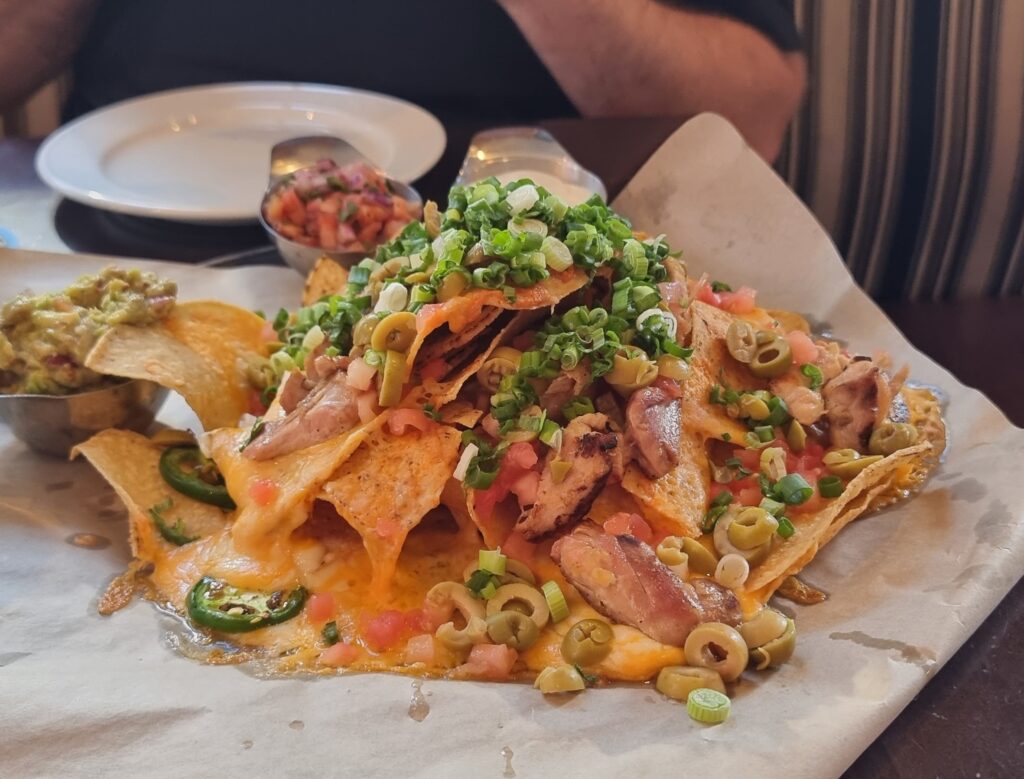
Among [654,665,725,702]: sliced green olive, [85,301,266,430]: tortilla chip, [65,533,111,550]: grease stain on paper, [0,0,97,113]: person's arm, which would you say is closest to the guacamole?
[85,301,266,430]: tortilla chip

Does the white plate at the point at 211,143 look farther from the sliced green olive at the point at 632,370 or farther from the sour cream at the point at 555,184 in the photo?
the sliced green olive at the point at 632,370

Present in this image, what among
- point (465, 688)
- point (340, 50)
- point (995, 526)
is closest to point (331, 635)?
point (465, 688)

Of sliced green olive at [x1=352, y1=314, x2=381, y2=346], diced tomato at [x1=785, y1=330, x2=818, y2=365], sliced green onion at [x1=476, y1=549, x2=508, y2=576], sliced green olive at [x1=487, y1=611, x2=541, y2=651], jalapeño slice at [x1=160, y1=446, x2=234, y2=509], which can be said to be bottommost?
jalapeño slice at [x1=160, y1=446, x2=234, y2=509]

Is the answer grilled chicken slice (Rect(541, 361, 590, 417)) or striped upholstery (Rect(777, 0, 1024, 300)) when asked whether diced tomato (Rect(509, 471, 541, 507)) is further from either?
→ striped upholstery (Rect(777, 0, 1024, 300))

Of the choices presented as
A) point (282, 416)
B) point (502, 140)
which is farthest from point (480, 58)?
point (282, 416)

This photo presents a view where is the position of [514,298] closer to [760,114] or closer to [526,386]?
[526,386]
